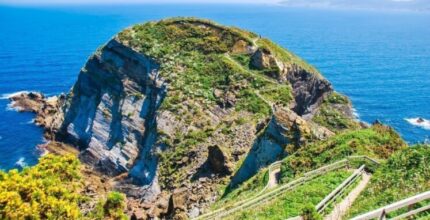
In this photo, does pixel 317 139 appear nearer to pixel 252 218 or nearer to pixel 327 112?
pixel 252 218

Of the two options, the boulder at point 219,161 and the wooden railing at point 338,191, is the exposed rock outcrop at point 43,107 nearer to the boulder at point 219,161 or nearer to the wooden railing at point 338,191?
the boulder at point 219,161

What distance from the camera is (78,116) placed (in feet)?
298

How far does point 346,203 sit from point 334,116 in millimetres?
53301

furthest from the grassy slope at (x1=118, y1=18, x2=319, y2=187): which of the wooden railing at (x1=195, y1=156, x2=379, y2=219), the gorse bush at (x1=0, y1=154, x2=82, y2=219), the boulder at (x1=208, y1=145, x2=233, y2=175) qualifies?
the gorse bush at (x1=0, y1=154, x2=82, y2=219)

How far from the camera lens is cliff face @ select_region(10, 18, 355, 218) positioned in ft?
200

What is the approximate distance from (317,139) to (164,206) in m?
19.0

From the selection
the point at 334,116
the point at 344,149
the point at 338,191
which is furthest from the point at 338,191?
the point at 334,116

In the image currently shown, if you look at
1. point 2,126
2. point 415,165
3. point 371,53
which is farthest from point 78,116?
point 371,53

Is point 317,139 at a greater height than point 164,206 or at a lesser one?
greater

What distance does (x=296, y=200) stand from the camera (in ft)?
97.3

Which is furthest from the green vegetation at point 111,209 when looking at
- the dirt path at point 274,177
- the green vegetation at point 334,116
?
the green vegetation at point 334,116

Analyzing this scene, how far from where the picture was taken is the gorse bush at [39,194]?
964 inches

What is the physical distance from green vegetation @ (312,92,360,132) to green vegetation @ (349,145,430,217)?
148 feet

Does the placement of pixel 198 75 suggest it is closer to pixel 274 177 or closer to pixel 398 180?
pixel 274 177
